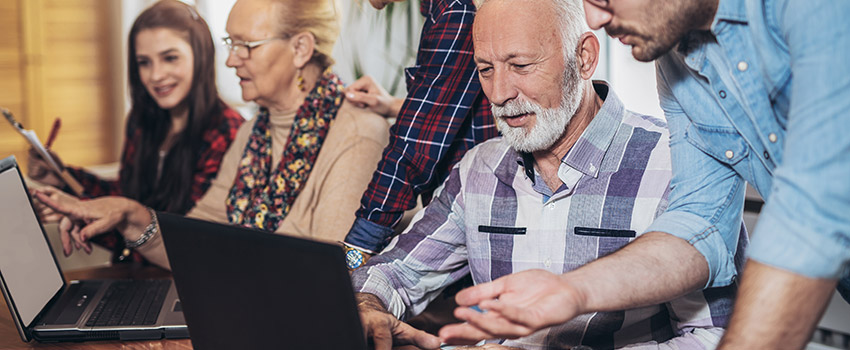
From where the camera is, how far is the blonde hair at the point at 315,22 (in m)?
2.20

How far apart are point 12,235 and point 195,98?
1110mm

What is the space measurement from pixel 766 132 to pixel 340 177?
46.9 inches

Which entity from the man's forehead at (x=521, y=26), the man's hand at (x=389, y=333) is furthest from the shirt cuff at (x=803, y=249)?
the man's forehead at (x=521, y=26)

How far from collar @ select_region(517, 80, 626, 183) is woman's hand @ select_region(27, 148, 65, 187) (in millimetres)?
1787

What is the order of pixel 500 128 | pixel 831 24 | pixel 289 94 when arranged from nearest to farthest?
pixel 831 24 → pixel 500 128 → pixel 289 94

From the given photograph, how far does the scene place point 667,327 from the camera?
135 centimetres

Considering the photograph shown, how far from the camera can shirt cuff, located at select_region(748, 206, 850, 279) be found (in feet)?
2.52

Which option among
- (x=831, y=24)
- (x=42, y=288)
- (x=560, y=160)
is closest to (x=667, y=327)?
(x=560, y=160)

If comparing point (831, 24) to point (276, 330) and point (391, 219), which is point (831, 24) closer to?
point (276, 330)

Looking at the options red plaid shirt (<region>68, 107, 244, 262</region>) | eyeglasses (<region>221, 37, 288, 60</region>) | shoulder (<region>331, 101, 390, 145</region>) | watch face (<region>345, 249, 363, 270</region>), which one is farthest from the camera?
red plaid shirt (<region>68, 107, 244, 262</region>)

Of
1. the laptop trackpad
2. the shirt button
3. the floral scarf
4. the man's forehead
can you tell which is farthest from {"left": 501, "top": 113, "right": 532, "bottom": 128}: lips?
the laptop trackpad

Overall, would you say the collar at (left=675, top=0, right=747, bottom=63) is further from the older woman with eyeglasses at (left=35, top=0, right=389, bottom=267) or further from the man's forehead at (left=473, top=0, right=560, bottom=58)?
the older woman with eyeglasses at (left=35, top=0, right=389, bottom=267)

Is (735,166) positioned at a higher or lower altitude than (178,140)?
higher

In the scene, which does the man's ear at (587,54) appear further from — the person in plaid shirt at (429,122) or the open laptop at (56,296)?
the open laptop at (56,296)
